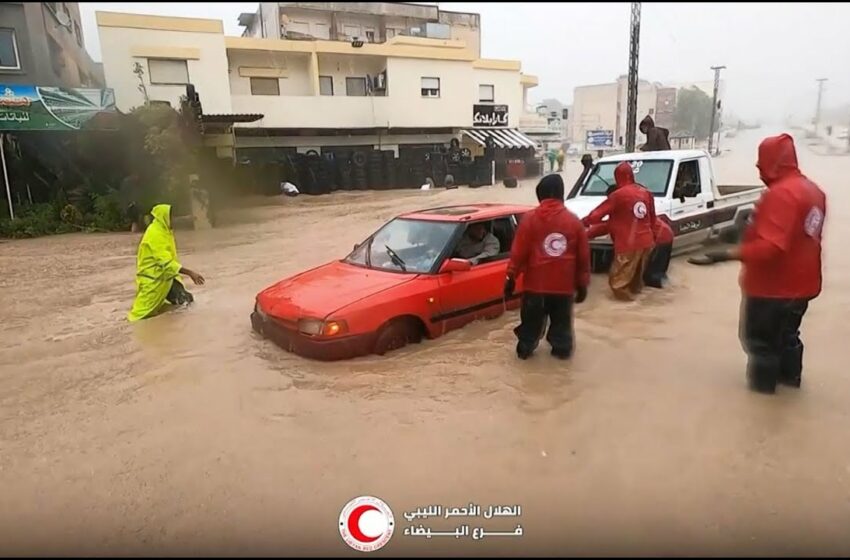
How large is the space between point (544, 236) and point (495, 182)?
23564mm

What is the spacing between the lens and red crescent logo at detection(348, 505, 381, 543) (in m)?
2.67

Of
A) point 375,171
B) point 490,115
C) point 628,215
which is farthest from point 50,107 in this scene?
point 490,115

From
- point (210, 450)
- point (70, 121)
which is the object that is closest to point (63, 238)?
point (70, 121)

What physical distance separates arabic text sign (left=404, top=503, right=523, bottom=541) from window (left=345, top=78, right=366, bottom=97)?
25742mm

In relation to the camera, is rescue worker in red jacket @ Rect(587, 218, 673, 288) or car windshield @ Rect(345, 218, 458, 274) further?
rescue worker in red jacket @ Rect(587, 218, 673, 288)

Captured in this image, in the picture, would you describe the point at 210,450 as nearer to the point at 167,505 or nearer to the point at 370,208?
the point at 167,505

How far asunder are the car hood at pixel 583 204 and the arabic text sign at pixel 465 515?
17.3 ft

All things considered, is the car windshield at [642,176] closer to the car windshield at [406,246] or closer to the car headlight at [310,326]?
the car windshield at [406,246]

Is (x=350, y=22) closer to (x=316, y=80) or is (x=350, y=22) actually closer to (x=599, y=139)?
(x=316, y=80)

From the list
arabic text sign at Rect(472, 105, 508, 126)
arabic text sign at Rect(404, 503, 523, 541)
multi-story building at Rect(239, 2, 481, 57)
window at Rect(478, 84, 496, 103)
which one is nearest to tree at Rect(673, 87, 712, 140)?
arabic text sign at Rect(404, 503, 523, 541)

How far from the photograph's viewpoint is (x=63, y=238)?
14070 mm

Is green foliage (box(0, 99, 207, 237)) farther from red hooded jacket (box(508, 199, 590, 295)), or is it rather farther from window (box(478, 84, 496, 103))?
window (box(478, 84, 496, 103))

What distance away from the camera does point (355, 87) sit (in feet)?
87.8

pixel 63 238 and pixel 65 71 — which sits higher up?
pixel 65 71
